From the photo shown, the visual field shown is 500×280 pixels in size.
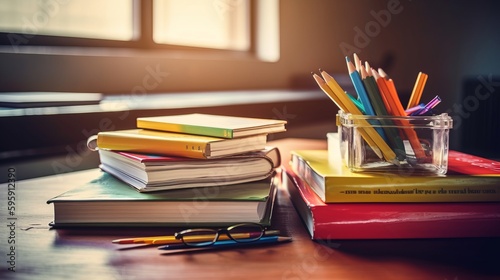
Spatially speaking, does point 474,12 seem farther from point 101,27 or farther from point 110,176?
point 110,176

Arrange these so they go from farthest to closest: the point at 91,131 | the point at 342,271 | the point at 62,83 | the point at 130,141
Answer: the point at 62,83, the point at 91,131, the point at 130,141, the point at 342,271

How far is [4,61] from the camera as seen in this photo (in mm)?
1531

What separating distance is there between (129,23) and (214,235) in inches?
67.7

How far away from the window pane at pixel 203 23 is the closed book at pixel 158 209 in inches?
64.9

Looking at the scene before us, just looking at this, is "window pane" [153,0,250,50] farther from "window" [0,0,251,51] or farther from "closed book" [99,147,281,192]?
"closed book" [99,147,281,192]

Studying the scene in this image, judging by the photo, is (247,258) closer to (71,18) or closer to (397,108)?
(397,108)

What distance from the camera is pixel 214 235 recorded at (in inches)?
24.1

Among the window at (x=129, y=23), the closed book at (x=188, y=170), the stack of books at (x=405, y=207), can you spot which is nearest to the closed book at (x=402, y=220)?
the stack of books at (x=405, y=207)

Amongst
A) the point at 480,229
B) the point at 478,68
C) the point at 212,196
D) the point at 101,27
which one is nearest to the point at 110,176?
the point at 212,196

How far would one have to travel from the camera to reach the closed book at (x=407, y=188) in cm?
63

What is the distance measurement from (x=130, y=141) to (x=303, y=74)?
2416 mm

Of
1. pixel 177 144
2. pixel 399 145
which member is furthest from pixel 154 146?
pixel 399 145

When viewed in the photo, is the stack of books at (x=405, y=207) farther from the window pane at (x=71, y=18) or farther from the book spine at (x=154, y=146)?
the window pane at (x=71, y=18)

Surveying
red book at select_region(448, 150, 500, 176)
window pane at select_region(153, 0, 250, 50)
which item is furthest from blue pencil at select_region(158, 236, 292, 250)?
window pane at select_region(153, 0, 250, 50)
